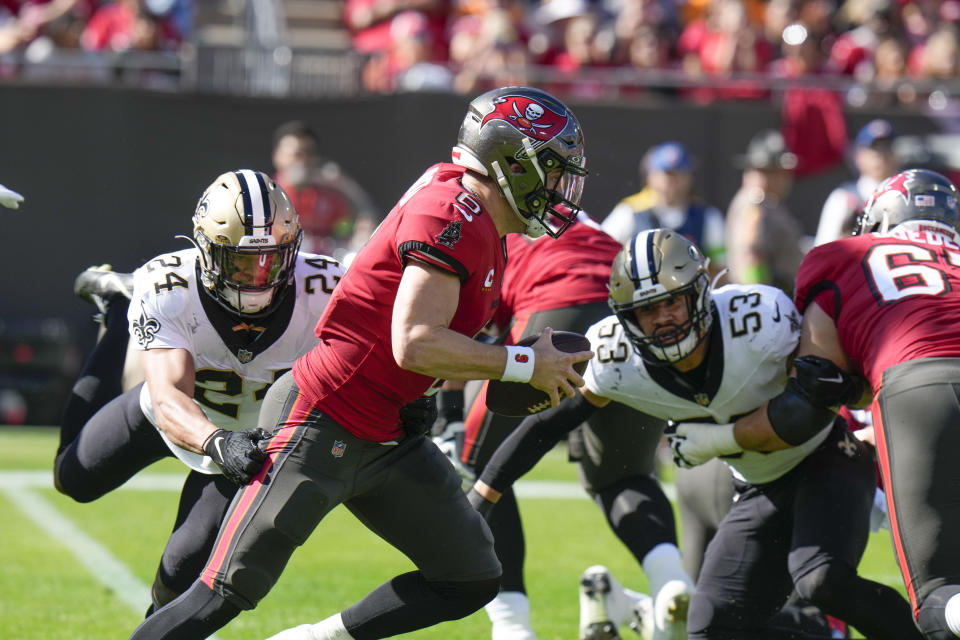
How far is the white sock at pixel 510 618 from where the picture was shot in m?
4.94

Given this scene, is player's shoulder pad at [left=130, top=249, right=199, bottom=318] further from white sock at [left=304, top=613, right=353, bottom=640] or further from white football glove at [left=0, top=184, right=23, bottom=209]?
white sock at [left=304, top=613, right=353, bottom=640]

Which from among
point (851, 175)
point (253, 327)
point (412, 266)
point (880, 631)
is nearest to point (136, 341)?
point (253, 327)

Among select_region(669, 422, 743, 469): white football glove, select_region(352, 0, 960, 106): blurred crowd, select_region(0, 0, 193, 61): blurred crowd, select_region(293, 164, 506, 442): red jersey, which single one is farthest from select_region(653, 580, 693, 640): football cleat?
select_region(0, 0, 193, 61): blurred crowd

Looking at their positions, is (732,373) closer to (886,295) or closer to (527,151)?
(886,295)

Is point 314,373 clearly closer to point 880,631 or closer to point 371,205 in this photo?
point 880,631

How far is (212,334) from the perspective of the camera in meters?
4.42

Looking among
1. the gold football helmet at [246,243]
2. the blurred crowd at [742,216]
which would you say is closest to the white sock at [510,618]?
the gold football helmet at [246,243]

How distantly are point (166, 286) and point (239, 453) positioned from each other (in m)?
0.83

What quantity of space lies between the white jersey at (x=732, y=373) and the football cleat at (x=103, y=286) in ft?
5.99

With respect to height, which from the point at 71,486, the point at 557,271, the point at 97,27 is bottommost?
the point at 71,486

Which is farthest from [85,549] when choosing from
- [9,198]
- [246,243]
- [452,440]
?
[246,243]

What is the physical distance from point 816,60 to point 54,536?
7637 millimetres

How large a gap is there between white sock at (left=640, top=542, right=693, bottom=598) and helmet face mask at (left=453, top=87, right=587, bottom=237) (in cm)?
165

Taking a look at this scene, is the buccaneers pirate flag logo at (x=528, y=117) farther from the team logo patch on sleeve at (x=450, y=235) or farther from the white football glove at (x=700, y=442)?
the white football glove at (x=700, y=442)
